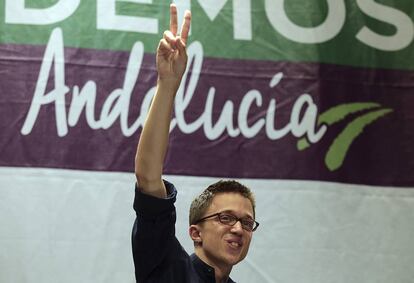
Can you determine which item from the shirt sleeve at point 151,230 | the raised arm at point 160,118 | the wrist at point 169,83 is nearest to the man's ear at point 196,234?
the shirt sleeve at point 151,230

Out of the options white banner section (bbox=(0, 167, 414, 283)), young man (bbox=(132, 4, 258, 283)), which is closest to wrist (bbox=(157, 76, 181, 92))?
young man (bbox=(132, 4, 258, 283))

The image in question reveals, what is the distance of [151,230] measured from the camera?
136cm

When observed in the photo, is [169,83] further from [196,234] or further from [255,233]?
[255,233]

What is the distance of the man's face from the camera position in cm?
148

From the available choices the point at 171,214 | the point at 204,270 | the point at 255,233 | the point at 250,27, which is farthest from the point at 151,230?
the point at 250,27

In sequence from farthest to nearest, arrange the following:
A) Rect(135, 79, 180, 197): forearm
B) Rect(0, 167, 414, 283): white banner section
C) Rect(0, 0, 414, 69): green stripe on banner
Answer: Rect(0, 0, 414, 69): green stripe on banner
Rect(0, 167, 414, 283): white banner section
Rect(135, 79, 180, 197): forearm

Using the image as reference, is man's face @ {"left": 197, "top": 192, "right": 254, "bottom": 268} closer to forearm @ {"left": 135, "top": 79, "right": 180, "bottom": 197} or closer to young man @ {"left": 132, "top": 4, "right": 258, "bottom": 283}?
young man @ {"left": 132, "top": 4, "right": 258, "bottom": 283}

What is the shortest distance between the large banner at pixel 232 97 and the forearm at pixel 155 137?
1.00 metres

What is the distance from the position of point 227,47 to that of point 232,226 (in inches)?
44.0

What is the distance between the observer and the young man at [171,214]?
1310 mm

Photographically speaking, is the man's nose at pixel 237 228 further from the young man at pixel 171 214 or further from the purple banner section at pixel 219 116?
the purple banner section at pixel 219 116

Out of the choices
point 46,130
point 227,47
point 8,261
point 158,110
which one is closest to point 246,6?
point 227,47

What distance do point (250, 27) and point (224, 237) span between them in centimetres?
121

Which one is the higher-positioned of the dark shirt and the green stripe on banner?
the green stripe on banner
